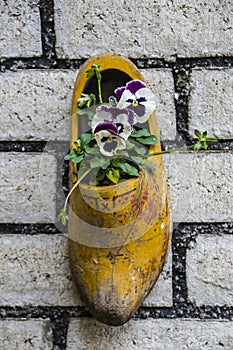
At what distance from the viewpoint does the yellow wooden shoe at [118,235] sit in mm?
919

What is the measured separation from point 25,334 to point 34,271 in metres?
0.11

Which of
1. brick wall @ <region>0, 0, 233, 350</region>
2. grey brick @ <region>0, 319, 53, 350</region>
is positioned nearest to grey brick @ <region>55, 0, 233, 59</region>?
brick wall @ <region>0, 0, 233, 350</region>

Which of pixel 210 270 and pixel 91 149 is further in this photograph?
pixel 210 270

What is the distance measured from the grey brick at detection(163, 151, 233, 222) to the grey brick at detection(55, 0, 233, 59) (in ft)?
0.61

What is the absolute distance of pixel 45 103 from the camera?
1068mm

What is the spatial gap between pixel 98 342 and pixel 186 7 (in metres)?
0.60

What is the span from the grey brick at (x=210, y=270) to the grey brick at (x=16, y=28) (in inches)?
17.4

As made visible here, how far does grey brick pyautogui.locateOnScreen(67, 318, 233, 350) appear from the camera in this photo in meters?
1.05

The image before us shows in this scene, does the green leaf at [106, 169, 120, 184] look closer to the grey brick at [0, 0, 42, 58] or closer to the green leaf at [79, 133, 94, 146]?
the green leaf at [79, 133, 94, 146]

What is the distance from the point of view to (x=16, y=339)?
1.06m

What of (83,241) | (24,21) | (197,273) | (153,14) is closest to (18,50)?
(24,21)

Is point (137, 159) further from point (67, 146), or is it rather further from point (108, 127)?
point (67, 146)

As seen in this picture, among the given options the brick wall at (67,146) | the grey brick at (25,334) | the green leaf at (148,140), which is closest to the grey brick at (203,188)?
the brick wall at (67,146)

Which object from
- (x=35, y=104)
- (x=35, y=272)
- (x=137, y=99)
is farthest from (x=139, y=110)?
(x=35, y=272)
